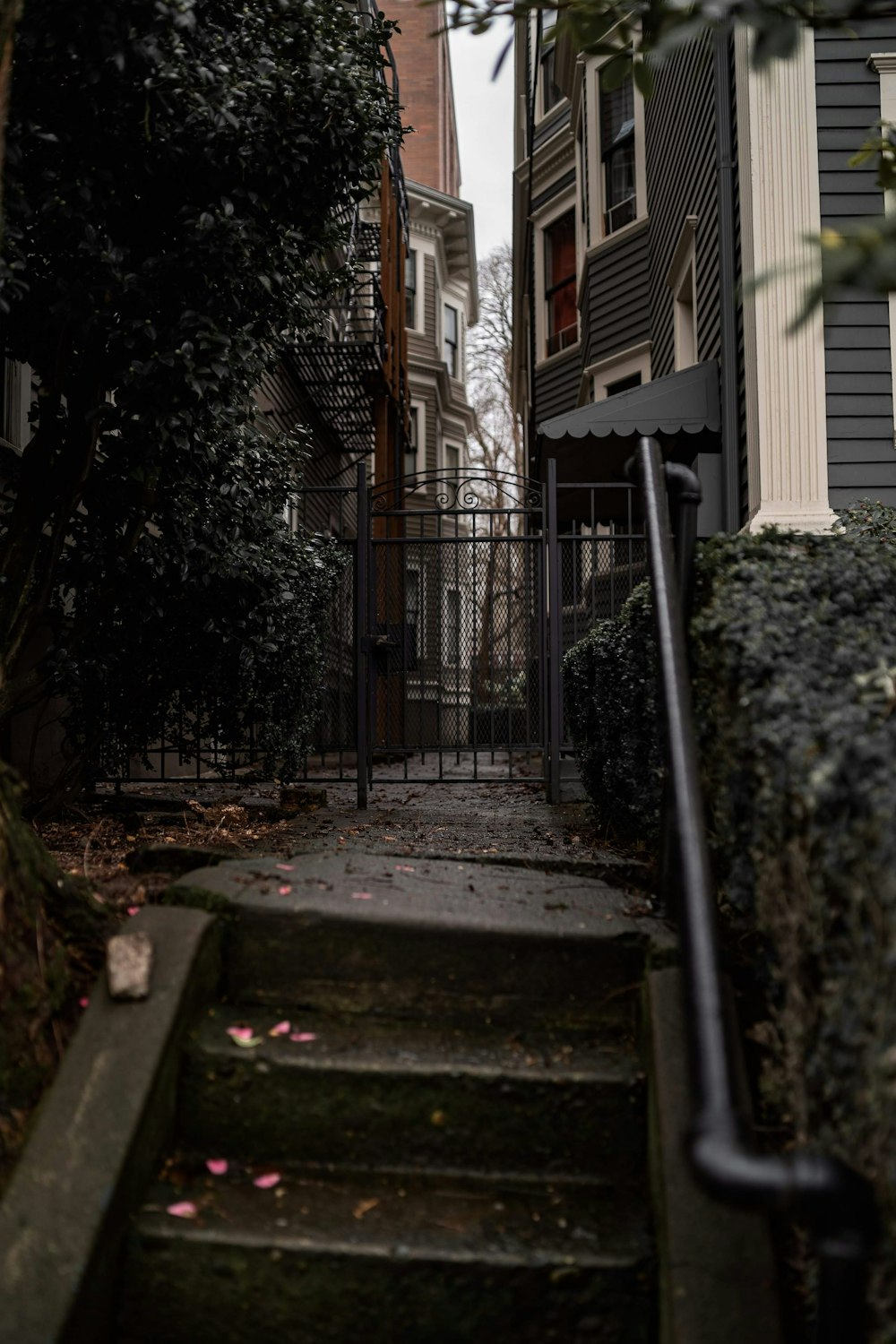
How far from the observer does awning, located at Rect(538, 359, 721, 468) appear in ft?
25.4

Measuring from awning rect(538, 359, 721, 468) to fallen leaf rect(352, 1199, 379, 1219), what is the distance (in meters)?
6.34

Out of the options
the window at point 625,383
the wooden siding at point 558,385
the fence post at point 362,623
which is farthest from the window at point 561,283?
the fence post at point 362,623

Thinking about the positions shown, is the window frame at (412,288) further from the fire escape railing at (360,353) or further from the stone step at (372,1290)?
the stone step at (372,1290)

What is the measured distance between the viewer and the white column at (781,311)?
21.6 feet

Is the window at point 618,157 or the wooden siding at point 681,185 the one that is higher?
the window at point 618,157

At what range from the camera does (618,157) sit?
13219 mm

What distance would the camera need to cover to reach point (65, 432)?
4.83 meters

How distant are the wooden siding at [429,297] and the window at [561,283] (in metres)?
7.43

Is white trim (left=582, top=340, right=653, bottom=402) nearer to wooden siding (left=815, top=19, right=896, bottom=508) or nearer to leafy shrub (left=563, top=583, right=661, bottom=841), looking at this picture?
wooden siding (left=815, top=19, right=896, bottom=508)

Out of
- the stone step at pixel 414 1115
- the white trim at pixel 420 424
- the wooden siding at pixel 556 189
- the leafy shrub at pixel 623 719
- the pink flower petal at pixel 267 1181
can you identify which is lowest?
the pink flower petal at pixel 267 1181

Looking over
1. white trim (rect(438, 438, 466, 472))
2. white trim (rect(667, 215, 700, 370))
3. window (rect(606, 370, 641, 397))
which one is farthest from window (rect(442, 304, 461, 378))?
white trim (rect(667, 215, 700, 370))

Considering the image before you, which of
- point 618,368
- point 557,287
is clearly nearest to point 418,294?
point 557,287

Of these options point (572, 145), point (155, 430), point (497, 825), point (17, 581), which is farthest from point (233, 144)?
point (572, 145)

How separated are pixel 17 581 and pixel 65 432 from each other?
31.3 inches
